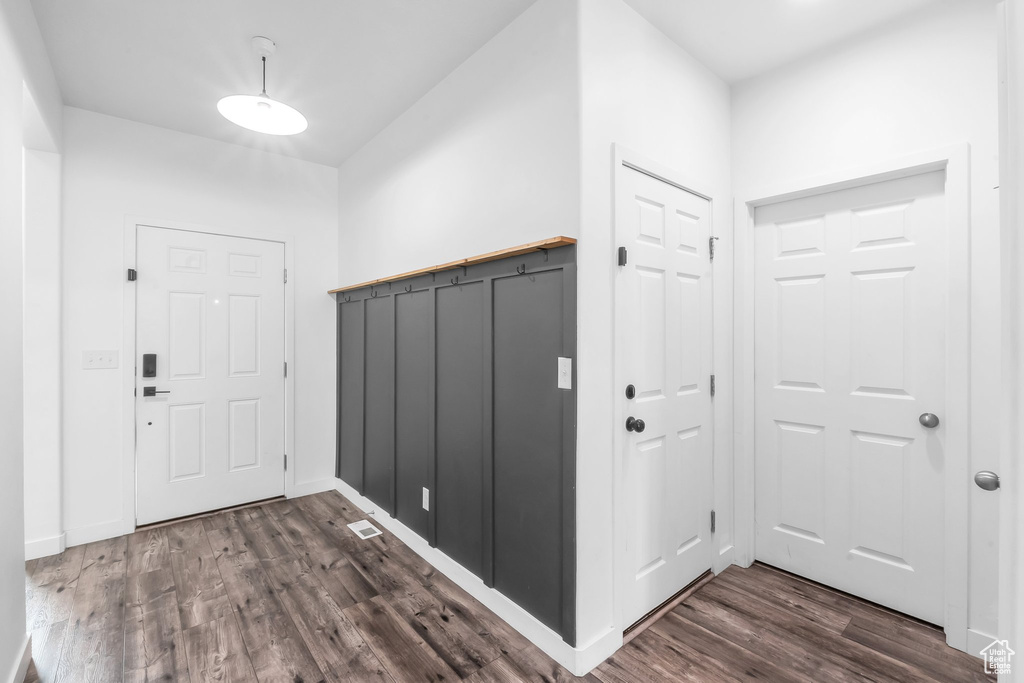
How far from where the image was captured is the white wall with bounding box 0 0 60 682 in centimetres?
155

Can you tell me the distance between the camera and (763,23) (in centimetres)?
210

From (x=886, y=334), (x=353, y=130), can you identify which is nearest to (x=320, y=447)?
(x=353, y=130)

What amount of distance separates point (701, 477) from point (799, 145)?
1836mm

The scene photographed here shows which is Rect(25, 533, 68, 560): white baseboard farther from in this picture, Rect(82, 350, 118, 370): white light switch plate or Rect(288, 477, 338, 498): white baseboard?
Rect(288, 477, 338, 498): white baseboard

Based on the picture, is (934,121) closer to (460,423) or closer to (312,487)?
(460,423)

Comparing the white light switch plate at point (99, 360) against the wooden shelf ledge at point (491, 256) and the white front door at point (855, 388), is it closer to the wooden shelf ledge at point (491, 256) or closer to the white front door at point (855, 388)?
the wooden shelf ledge at point (491, 256)

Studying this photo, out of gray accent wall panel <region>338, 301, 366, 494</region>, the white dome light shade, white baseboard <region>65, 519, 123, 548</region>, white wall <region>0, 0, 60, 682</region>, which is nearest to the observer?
white wall <region>0, 0, 60, 682</region>

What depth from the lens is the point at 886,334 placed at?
7.06ft

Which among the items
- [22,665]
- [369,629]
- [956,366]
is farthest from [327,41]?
[956,366]

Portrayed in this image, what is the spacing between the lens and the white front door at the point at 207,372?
3.16 m

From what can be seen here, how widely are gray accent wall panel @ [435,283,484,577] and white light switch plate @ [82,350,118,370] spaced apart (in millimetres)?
2289

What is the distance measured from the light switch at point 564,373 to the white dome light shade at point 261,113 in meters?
1.82

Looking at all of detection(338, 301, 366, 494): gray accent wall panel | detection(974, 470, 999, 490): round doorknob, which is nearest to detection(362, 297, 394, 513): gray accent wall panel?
detection(338, 301, 366, 494): gray accent wall panel

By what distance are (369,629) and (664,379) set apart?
180 cm
